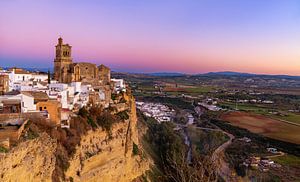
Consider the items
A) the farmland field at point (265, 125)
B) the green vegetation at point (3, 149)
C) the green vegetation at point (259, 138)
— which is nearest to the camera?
the green vegetation at point (3, 149)

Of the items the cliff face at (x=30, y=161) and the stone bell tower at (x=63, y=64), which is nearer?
the cliff face at (x=30, y=161)

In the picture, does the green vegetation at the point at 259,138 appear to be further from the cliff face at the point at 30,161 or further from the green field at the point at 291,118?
the cliff face at the point at 30,161

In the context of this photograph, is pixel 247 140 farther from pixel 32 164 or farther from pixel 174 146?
pixel 32 164

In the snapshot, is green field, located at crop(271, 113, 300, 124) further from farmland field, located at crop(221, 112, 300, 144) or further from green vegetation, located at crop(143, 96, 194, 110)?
green vegetation, located at crop(143, 96, 194, 110)

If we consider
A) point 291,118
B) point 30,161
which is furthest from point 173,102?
point 30,161

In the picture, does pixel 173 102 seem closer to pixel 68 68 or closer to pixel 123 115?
pixel 68 68

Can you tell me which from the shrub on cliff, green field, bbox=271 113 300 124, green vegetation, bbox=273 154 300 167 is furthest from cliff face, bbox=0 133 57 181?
green field, bbox=271 113 300 124

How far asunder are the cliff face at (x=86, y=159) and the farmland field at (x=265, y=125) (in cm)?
3354

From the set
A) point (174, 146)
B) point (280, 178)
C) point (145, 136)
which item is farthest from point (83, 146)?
point (280, 178)

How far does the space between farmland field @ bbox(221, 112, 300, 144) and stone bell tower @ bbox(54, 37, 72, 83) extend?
36.3 metres

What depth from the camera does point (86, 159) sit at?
15.9m

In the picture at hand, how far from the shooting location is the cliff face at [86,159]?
8.91 metres

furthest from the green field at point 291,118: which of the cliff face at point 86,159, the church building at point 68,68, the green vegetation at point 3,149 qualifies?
the green vegetation at point 3,149

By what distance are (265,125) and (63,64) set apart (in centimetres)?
4374
